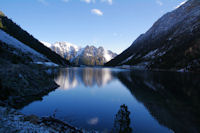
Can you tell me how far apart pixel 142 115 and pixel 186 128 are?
582 cm

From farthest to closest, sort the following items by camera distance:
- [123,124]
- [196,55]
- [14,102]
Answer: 1. [196,55]
2. [14,102]
3. [123,124]

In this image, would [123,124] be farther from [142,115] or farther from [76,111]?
[76,111]

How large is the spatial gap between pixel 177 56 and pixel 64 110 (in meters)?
129

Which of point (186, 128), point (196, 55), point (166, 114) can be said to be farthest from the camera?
point (196, 55)

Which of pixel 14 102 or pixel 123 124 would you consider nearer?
pixel 123 124

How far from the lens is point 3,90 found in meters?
23.9

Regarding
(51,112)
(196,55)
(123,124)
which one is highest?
(196,55)

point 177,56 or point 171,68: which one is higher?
point 177,56

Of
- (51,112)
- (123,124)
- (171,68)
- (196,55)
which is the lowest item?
(51,112)

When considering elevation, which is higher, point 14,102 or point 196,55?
point 196,55

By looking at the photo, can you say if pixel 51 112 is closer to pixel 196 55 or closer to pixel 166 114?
pixel 166 114

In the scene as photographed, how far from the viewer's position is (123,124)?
44.1 feet

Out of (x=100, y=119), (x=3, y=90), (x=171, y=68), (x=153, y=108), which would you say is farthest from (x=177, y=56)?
(x=3, y=90)

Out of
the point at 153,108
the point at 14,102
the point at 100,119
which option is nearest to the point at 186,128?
the point at 153,108
